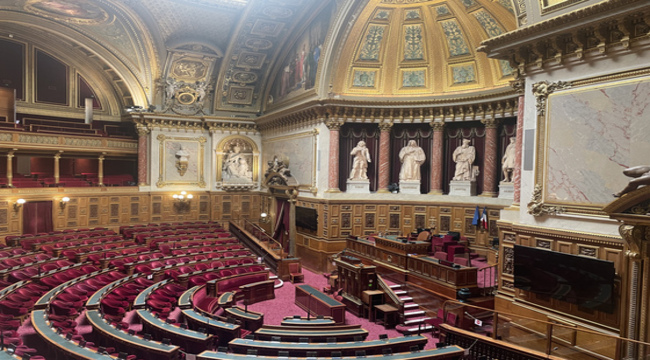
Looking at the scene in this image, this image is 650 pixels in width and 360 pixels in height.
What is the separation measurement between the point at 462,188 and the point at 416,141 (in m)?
3.17

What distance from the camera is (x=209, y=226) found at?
77.6 ft

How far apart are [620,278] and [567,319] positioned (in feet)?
4.93

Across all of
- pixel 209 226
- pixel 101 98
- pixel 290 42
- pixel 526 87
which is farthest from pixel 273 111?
pixel 526 87

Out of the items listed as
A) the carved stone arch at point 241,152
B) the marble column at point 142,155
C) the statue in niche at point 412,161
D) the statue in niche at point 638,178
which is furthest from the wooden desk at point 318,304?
the marble column at point 142,155

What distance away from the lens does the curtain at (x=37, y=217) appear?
20234 millimetres

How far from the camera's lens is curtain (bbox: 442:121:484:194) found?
17688mm

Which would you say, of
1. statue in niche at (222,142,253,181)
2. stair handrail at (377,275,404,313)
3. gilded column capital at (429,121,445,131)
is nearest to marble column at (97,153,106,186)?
statue in niche at (222,142,253,181)

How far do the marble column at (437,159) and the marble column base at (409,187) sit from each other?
65cm

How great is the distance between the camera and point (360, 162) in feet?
64.3

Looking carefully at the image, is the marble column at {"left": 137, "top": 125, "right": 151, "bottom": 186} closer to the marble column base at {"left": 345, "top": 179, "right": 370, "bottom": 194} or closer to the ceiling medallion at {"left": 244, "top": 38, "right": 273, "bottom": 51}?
the ceiling medallion at {"left": 244, "top": 38, "right": 273, "bottom": 51}

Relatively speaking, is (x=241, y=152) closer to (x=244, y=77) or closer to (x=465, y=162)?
(x=244, y=77)

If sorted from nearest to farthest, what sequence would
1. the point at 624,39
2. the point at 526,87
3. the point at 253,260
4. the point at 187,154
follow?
the point at 624,39
the point at 526,87
the point at 253,260
the point at 187,154

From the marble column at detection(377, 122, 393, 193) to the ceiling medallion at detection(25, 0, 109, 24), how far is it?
1456 cm

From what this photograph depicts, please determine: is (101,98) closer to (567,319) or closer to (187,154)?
(187,154)
